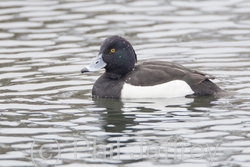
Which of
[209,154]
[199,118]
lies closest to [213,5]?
[199,118]

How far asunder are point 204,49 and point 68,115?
490cm

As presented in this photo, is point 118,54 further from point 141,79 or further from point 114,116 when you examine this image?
point 114,116

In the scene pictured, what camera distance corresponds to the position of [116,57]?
38.6 ft

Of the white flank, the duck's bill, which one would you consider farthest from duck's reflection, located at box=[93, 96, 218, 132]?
the duck's bill

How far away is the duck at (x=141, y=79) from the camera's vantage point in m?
11.4

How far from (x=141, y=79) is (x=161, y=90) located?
0.34 m

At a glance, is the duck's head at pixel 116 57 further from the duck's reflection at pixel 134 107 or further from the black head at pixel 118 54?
the duck's reflection at pixel 134 107

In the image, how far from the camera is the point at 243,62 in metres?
13.4

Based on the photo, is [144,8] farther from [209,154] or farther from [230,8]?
[209,154]

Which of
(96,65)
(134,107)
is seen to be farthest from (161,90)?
(96,65)

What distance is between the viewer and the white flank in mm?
11344

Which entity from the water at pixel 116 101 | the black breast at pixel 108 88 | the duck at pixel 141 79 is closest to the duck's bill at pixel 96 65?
the duck at pixel 141 79

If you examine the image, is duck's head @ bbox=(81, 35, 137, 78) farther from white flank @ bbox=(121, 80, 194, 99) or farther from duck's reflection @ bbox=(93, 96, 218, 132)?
duck's reflection @ bbox=(93, 96, 218, 132)

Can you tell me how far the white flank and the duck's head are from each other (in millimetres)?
453
